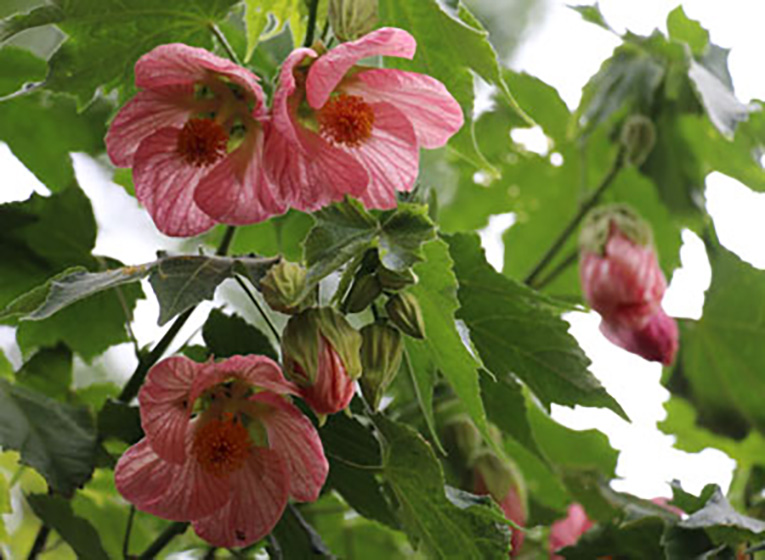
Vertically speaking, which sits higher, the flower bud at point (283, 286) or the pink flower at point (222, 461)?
the flower bud at point (283, 286)

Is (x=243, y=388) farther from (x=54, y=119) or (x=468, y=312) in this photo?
(x=54, y=119)

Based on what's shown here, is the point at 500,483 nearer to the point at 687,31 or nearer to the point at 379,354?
the point at 379,354

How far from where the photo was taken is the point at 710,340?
1.03 metres

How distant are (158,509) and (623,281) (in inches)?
16.9

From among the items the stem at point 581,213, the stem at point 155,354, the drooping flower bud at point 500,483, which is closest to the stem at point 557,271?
the stem at point 581,213

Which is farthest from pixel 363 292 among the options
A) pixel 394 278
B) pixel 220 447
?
pixel 220 447

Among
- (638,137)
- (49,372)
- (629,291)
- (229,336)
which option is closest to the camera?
(229,336)

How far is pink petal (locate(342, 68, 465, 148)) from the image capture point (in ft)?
1.91

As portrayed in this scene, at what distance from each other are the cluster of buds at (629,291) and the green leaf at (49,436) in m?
0.42

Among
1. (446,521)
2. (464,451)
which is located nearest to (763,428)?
(464,451)

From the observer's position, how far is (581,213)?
1013 mm

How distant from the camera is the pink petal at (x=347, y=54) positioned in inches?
21.6

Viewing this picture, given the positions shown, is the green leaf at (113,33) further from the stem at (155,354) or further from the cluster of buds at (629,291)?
the cluster of buds at (629,291)

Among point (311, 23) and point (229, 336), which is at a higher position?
point (311, 23)
